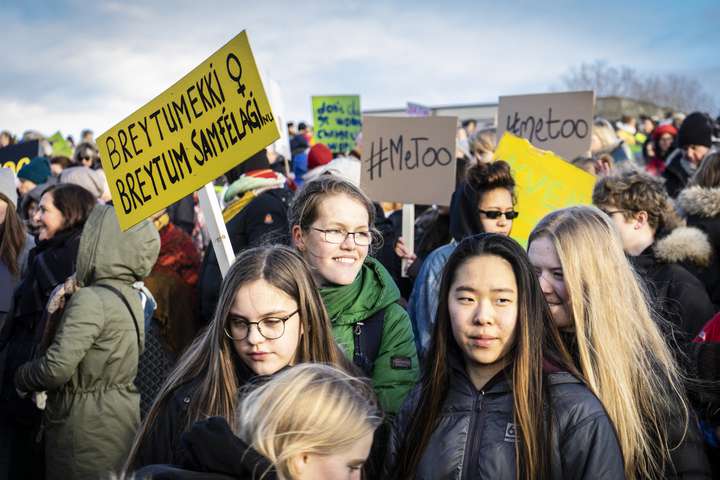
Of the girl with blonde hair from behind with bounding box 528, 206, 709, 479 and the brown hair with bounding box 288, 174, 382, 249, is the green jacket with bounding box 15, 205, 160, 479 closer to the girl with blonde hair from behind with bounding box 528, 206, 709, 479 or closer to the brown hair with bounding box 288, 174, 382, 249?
the brown hair with bounding box 288, 174, 382, 249

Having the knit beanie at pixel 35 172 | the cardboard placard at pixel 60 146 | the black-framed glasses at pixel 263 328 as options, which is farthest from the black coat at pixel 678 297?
the cardboard placard at pixel 60 146

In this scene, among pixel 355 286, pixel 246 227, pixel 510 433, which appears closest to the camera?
pixel 510 433

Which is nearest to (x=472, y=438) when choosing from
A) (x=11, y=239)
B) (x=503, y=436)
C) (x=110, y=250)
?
(x=503, y=436)

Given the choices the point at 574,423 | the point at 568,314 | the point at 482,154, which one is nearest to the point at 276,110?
the point at 482,154

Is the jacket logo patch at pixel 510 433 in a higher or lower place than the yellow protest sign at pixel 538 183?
lower

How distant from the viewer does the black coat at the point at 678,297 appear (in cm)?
373

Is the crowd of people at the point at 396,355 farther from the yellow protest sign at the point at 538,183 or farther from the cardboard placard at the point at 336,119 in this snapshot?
Result: the cardboard placard at the point at 336,119

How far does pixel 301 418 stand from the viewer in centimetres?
204

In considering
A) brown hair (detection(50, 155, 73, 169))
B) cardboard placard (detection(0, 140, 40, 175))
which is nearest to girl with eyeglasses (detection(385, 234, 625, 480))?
cardboard placard (detection(0, 140, 40, 175))

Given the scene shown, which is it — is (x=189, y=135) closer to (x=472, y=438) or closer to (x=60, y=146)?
(x=472, y=438)

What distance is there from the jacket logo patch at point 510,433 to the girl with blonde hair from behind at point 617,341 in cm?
36

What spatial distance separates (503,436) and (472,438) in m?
0.09

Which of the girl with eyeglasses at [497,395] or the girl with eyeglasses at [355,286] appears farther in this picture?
the girl with eyeglasses at [355,286]

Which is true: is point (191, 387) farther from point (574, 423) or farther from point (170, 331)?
point (170, 331)
